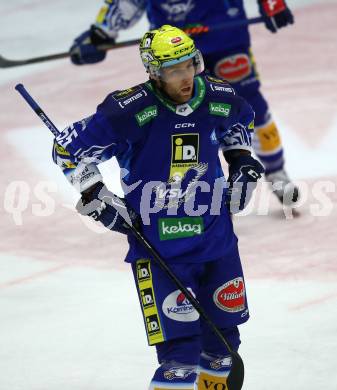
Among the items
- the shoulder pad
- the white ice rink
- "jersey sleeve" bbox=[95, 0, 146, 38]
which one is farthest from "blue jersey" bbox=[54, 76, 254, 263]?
"jersey sleeve" bbox=[95, 0, 146, 38]

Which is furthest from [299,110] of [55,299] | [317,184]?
[55,299]

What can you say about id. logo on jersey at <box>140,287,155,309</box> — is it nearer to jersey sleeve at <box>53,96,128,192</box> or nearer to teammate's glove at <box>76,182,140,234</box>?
teammate's glove at <box>76,182,140,234</box>

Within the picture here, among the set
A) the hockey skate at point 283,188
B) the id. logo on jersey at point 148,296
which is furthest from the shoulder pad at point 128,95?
the hockey skate at point 283,188

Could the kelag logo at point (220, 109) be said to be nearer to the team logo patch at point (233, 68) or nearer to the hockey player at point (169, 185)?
the hockey player at point (169, 185)

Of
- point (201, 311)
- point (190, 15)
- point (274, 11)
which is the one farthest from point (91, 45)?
point (201, 311)

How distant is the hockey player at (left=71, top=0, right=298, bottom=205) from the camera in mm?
6785

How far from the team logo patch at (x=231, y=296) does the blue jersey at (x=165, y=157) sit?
4.3 inches

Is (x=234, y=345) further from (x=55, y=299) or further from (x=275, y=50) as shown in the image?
(x=275, y=50)

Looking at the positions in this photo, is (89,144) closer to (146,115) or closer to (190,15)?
(146,115)

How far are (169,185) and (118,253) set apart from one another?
247 cm

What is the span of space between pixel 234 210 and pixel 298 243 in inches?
87.5

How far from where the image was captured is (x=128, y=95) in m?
4.04

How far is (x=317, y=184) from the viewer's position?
7.36 metres

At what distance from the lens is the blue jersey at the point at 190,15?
6750mm
